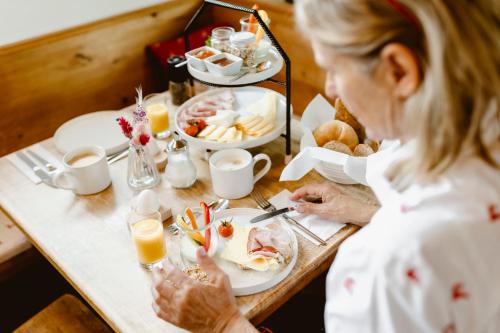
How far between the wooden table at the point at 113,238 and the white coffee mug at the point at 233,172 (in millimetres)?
31

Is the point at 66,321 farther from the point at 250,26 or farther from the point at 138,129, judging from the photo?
the point at 250,26

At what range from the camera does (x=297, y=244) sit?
1.27 m

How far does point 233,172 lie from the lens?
1407mm

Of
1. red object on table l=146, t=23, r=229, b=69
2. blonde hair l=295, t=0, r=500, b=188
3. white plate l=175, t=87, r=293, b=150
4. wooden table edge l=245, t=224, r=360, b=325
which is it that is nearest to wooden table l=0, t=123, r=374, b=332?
wooden table edge l=245, t=224, r=360, b=325

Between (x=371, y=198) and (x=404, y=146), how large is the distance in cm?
47

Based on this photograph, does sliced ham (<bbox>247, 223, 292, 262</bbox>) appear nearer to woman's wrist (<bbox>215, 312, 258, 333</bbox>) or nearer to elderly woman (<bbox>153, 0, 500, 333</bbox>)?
woman's wrist (<bbox>215, 312, 258, 333</bbox>)

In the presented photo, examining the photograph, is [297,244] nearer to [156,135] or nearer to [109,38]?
[156,135]

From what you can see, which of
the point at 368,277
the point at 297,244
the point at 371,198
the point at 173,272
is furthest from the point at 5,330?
the point at 368,277

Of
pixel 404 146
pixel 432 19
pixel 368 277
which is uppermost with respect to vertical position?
pixel 432 19

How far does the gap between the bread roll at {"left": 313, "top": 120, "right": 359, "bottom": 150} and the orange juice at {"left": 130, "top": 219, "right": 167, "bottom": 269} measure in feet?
2.04

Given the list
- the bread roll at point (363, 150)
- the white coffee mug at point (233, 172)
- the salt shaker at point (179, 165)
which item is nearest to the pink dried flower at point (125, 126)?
the salt shaker at point (179, 165)

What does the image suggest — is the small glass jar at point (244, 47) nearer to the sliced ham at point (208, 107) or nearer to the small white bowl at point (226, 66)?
the small white bowl at point (226, 66)

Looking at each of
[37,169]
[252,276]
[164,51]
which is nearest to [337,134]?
[252,276]

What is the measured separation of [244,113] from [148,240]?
26.9 inches
